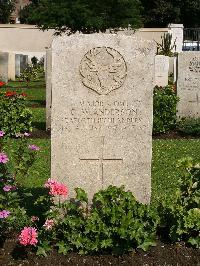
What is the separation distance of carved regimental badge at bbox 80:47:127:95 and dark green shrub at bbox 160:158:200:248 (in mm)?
940

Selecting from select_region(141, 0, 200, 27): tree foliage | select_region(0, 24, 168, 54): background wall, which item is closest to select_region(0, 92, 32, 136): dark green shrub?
select_region(0, 24, 168, 54): background wall

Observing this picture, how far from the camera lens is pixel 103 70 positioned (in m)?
5.65

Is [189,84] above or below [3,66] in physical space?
below

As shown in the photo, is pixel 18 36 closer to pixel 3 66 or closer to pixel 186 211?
pixel 3 66

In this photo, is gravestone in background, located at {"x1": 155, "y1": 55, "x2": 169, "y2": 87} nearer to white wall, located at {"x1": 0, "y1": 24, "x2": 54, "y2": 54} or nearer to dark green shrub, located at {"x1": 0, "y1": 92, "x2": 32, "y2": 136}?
dark green shrub, located at {"x1": 0, "y1": 92, "x2": 32, "y2": 136}

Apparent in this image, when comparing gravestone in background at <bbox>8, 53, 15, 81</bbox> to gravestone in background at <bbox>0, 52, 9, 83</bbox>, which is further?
gravestone in background at <bbox>8, 53, 15, 81</bbox>

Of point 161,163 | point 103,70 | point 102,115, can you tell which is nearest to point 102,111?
point 102,115

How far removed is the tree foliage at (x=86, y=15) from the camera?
29.1 metres

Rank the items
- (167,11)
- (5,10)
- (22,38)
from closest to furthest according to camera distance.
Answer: (22,38), (167,11), (5,10)

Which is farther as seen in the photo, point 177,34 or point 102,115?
point 177,34

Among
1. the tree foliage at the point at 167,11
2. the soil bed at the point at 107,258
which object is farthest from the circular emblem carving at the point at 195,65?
the tree foliage at the point at 167,11

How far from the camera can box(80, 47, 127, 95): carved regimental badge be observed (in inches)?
221

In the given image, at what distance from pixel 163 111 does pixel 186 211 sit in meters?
7.64

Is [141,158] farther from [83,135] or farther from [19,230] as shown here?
[19,230]
